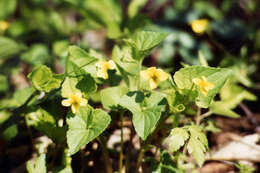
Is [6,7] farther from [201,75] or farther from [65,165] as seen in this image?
[201,75]

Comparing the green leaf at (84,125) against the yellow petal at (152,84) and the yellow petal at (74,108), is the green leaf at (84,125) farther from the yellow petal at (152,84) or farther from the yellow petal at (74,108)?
the yellow petal at (152,84)

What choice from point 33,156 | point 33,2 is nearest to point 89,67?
point 33,156

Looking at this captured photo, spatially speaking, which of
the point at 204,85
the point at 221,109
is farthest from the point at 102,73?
the point at 221,109

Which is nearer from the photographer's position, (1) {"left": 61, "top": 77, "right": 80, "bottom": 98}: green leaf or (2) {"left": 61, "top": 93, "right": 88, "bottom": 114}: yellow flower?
(2) {"left": 61, "top": 93, "right": 88, "bottom": 114}: yellow flower

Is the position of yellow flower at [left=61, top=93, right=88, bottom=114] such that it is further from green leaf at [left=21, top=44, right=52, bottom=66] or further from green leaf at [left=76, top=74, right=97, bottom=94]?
green leaf at [left=21, top=44, right=52, bottom=66]

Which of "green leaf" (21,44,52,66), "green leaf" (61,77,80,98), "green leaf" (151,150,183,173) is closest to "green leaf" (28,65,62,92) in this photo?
"green leaf" (61,77,80,98)
